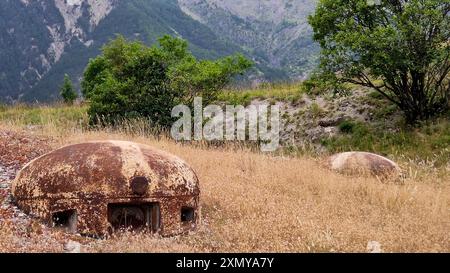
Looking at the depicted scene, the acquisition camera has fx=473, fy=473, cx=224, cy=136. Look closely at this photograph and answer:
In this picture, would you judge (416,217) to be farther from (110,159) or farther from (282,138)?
(282,138)

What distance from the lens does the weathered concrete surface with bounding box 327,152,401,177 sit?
10359 mm

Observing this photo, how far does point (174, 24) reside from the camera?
176 m

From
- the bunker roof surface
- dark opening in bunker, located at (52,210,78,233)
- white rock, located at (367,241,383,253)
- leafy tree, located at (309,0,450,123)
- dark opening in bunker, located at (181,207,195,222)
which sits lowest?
dark opening in bunker, located at (181,207,195,222)

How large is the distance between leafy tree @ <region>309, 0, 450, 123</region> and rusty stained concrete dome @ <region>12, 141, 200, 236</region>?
37.5 ft

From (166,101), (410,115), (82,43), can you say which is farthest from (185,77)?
(82,43)

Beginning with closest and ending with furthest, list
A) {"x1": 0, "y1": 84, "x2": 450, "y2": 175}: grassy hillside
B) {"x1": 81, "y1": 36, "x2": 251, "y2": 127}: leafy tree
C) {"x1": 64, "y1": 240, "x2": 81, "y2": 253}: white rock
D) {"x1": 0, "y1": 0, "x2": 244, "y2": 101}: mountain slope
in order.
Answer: {"x1": 64, "y1": 240, "x2": 81, "y2": 253}: white rock
{"x1": 0, "y1": 84, "x2": 450, "y2": 175}: grassy hillside
{"x1": 81, "y1": 36, "x2": 251, "y2": 127}: leafy tree
{"x1": 0, "y1": 0, "x2": 244, "y2": 101}: mountain slope

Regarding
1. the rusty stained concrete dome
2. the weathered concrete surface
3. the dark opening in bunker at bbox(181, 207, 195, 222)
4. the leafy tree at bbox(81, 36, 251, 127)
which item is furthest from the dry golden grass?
the leafy tree at bbox(81, 36, 251, 127)

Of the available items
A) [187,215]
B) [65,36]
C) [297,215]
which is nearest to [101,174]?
[187,215]

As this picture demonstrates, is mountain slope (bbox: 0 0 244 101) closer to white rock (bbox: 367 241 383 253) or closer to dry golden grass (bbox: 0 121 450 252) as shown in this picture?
dry golden grass (bbox: 0 121 450 252)

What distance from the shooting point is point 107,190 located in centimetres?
586

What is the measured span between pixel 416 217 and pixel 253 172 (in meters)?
3.98

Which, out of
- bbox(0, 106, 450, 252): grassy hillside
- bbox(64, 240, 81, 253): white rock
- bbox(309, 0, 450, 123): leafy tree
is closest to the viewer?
bbox(64, 240, 81, 253): white rock

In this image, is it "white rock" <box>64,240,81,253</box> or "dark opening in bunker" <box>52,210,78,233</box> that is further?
"dark opening in bunker" <box>52,210,78,233</box>

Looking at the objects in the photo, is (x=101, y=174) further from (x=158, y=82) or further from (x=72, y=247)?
(x=158, y=82)
